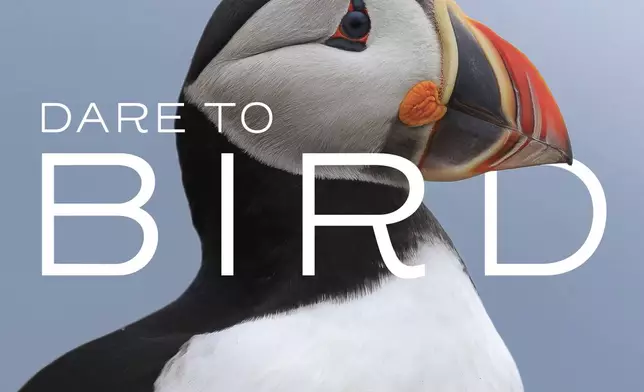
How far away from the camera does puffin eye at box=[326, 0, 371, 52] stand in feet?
5.20

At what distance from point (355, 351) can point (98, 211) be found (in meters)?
0.63

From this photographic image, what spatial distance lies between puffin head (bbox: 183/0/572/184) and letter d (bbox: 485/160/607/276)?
0.67ft

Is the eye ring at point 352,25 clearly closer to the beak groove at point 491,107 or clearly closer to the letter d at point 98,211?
the beak groove at point 491,107

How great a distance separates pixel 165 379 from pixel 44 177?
1.86 feet

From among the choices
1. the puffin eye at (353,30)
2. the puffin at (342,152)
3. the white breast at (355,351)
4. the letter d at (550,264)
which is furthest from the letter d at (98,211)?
the letter d at (550,264)

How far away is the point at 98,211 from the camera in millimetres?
1816

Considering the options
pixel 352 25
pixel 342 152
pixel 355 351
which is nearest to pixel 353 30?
pixel 352 25

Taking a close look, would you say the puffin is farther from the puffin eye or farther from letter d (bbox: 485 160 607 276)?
letter d (bbox: 485 160 607 276)

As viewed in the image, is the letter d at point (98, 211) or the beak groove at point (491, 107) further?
the letter d at point (98, 211)

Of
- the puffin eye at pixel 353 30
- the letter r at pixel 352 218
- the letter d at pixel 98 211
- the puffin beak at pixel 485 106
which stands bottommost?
the letter d at pixel 98 211

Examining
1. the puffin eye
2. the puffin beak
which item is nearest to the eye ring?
the puffin eye

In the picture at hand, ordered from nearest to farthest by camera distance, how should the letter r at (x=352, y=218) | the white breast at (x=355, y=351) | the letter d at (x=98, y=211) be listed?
the white breast at (x=355, y=351) → the letter r at (x=352, y=218) → the letter d at (x=98, y=211)

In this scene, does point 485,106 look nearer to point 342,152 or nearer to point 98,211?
point 342,152

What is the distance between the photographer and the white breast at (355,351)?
1445mm
